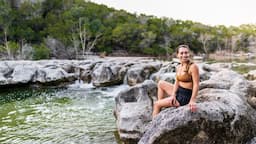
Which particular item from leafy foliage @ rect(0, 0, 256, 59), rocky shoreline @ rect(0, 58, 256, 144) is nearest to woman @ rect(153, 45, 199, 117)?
rocky shoreline @ rect(0, 58, 256, 144)

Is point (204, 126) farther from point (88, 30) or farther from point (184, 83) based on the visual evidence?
point (88, 30)

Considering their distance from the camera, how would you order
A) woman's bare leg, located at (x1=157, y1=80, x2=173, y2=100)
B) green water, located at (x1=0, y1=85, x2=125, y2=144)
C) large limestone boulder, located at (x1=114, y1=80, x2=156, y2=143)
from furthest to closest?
green water, located at (x1=0, y1=85, x2=125, y2=144) < large limestone boulder, located at (x1=114, y1=80, x2=156, y2=143) < woman's bare leg, located at (x1=157, y1=80, x2=173, y2=100)

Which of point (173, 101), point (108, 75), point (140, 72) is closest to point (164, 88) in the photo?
point (173, 101)

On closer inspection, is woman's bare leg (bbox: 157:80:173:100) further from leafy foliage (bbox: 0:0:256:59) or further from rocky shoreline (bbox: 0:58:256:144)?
leafy foliage (bbox: 0:0:256:59)

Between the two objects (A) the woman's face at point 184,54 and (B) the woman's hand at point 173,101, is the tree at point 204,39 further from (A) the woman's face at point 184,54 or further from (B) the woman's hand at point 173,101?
(A) the woman's face at point 184,54

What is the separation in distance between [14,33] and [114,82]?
26106 millimetres

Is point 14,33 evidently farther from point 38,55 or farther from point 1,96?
point 1,96

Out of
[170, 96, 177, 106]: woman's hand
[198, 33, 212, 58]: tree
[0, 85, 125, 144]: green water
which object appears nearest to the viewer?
[170, 96, 177, 106]: woman's hand

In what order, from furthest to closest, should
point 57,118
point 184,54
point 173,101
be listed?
point 57,118, point 173,101, point 184,54

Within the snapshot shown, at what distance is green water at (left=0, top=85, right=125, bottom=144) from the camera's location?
31.1ft

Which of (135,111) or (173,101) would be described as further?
(135,111)

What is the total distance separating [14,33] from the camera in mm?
43781

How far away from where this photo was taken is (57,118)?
Answer: 1226 centimetres

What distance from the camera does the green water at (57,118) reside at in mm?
9484
